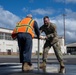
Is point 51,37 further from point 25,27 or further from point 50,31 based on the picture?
point 25,27

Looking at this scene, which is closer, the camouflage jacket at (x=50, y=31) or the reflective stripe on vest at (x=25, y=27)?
the reflective stripe on vest at (x=25, y=27)

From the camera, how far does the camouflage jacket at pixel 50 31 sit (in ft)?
29.3

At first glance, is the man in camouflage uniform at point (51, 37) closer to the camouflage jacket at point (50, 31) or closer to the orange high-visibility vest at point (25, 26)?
the camouflage jacket at point (50, 31)

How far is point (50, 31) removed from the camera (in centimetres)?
901

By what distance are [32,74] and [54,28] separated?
2980 mm

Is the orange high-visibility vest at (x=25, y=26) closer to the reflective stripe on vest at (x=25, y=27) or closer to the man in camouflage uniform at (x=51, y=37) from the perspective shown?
the reflective stripe on vest at (x=25, y=27)

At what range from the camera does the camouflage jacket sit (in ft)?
29.3

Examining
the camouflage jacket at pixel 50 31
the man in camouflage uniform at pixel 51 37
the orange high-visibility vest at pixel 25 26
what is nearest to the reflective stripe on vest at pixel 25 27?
the orange high-visibility vest at pixel 25 26

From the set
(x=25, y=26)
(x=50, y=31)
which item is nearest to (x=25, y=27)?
(x=25, y=26)

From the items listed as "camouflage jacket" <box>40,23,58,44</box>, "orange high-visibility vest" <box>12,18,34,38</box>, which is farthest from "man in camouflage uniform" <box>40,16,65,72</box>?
"orange high-visibility vest" <box>12,18,34,38</box>

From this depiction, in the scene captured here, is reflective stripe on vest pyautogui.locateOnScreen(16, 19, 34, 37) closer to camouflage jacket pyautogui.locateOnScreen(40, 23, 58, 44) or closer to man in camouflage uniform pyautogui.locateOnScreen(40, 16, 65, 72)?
man in camouflage uniform pyautogui.locateOnScreen(40, 16, 65, 72)

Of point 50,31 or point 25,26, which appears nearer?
point 25,26

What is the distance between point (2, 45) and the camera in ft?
315

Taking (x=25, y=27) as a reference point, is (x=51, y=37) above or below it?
below
